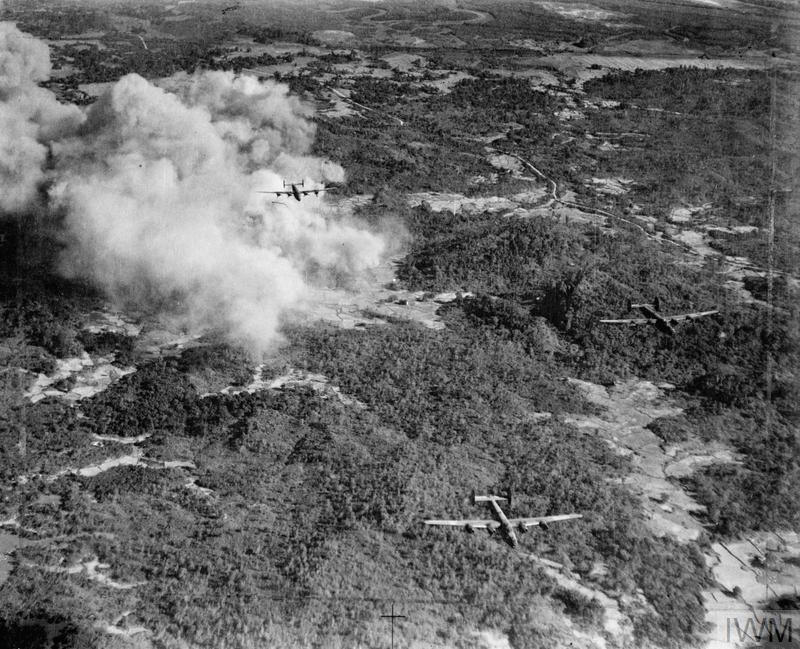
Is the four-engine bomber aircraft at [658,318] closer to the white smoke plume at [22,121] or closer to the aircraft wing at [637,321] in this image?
the aircraft wing at [637,321]

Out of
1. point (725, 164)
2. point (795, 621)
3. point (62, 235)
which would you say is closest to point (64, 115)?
point (62, 235)

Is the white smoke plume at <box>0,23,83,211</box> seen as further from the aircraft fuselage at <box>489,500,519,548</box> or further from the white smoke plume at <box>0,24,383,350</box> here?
the aircraft fuselage at <box>489,500,519,548</box>

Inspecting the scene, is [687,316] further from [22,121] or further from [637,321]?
[22,121]

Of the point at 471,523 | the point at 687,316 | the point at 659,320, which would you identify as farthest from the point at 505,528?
the point at 687,316

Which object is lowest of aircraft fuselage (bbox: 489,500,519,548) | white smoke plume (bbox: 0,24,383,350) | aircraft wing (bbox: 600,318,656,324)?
aircraft fuselage (bbox: 489,500,519,548)

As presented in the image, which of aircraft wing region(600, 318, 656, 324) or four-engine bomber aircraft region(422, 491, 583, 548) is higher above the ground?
aircraft wing region(600, 318, 656, 324)

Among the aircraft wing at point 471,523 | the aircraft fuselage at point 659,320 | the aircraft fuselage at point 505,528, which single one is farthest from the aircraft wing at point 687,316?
the aircraft wing at point 471,523

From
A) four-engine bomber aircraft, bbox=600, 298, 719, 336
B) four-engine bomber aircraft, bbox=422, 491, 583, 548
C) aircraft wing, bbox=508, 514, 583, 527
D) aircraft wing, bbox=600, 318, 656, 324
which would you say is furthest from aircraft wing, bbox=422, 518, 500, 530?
aircraft wing, bbox=600, 318, 656, 324
